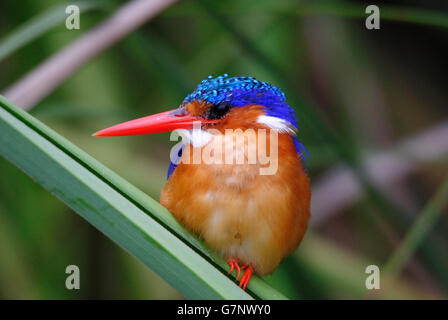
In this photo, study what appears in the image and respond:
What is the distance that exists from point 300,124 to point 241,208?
0.84 m

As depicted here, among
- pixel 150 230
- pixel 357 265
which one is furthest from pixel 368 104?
pixel 150 230

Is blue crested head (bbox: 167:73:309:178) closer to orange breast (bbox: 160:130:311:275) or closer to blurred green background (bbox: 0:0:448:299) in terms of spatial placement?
orange breast (bbox: 160:130:311:275)

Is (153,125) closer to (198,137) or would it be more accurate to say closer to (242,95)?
(198,137)

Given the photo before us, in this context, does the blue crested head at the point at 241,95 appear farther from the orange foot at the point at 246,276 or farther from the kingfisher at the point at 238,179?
the orange foot at the point at 246,276

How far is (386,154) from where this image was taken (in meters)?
1.86

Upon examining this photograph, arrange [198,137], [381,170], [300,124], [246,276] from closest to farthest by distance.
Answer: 1. [246,276]
2. [198,137]
3. [300,124]
4. [381,170]

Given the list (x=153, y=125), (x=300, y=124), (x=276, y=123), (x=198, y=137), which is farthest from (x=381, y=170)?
(x=153, y=125)

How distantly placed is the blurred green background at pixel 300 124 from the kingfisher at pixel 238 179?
11.2 inches

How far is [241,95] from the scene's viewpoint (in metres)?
1.15

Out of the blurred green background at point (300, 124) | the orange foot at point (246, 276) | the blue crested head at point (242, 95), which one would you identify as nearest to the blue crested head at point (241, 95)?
the blue crested head at point (242, 95)

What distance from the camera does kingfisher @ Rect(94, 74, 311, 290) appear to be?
991mm

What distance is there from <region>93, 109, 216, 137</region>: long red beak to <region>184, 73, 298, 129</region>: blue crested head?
0.19 feet

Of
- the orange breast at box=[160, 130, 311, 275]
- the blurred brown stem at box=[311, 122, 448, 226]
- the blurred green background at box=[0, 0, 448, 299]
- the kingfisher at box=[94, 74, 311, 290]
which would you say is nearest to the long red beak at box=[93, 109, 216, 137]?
the kingfisher at box=[94, 74, 311, 290]

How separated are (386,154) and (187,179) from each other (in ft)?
3.50
